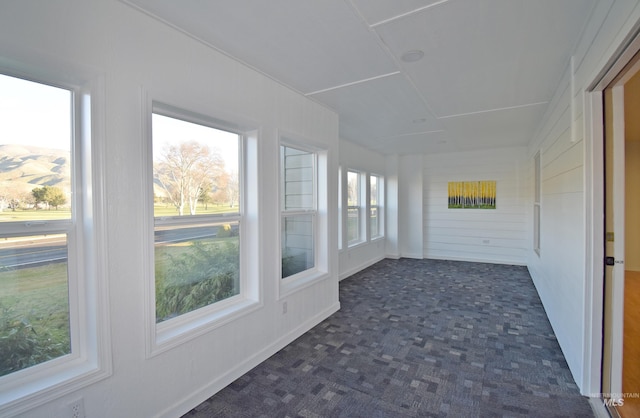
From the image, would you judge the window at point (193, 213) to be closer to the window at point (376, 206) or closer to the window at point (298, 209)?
the window at point (298, 209)

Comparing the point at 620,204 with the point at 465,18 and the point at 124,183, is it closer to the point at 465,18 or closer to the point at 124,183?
the point at 465,18

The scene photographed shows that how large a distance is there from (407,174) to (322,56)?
539 cm

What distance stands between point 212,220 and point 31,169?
3.62 ft

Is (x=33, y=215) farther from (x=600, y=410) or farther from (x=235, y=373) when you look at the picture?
(x=600, y=410)

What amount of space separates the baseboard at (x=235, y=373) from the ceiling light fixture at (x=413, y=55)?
8.76ft

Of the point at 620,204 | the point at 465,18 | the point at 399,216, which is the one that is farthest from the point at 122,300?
the point at 399,216

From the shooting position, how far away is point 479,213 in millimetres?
6766

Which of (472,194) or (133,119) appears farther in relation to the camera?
(472,194)

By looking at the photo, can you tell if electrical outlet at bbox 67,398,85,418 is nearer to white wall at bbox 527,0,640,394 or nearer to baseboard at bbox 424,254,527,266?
white wall at bbox 527,0,640,394

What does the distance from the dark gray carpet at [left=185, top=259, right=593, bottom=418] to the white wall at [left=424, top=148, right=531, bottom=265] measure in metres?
2.49

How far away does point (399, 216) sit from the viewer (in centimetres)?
739

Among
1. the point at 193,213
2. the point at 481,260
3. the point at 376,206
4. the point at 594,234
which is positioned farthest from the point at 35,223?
the point at 481,260

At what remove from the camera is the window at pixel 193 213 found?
81.3 inches

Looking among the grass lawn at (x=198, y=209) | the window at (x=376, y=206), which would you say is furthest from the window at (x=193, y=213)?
the window at (x=376, y=206)
